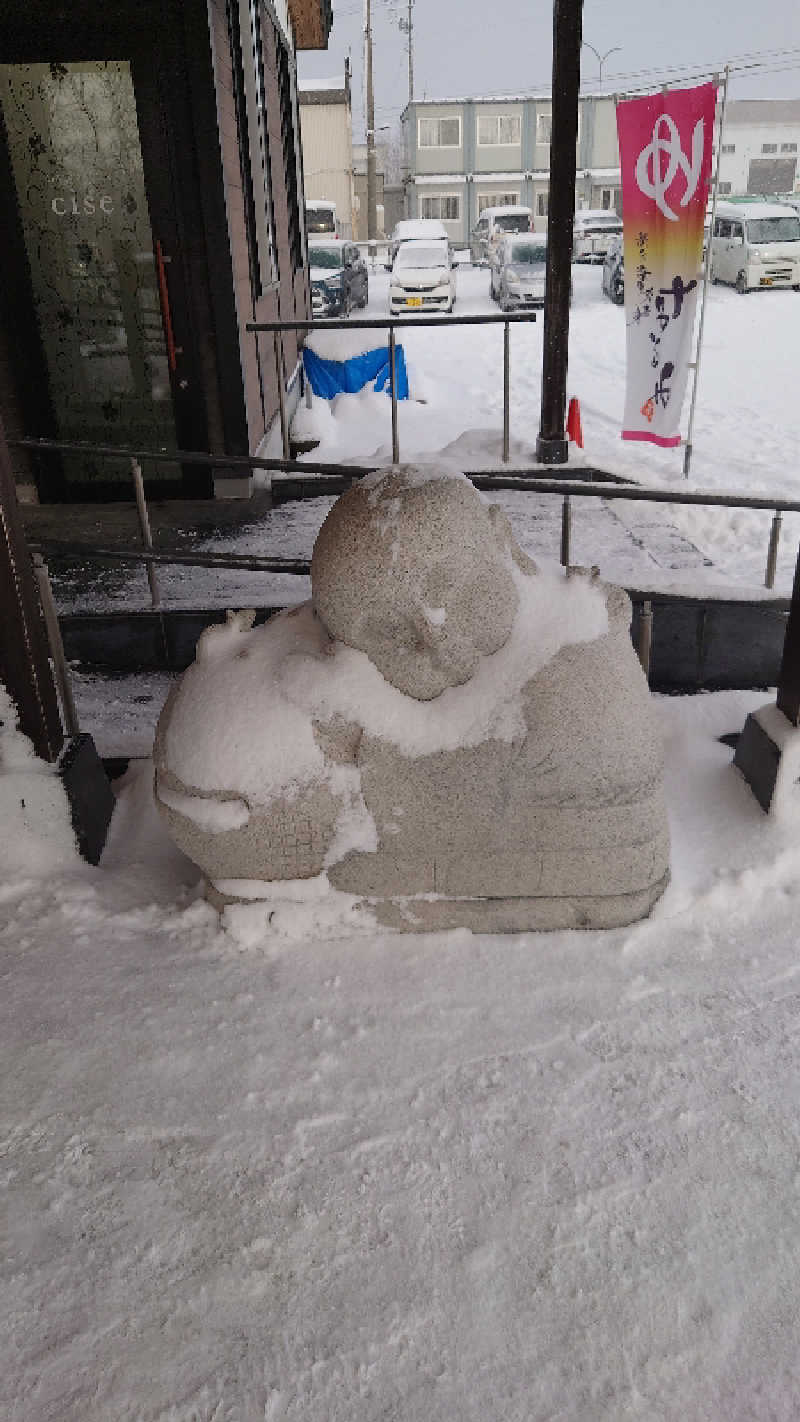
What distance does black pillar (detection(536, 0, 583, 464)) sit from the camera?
5.51 metres

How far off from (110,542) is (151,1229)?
13.0ft

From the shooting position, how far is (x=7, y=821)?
9.30 ft

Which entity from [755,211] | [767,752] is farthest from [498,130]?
[767,752]

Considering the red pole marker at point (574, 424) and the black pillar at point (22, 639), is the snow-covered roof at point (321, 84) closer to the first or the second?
the red pole marker at point (574, 424)

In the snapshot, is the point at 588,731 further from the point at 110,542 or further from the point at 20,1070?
the point at 110,542

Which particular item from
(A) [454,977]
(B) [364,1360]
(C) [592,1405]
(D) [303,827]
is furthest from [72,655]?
(C) [592,1405]

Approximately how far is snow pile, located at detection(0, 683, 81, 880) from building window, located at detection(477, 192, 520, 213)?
132 ft

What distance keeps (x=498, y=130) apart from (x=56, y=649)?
134 ft

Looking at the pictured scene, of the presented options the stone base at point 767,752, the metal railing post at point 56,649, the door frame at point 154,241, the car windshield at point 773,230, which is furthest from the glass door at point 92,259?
the car windshield at point 773,230

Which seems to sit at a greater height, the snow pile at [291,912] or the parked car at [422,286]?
the parked car at [422,286]

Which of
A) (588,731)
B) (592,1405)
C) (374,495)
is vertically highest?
(374,495)

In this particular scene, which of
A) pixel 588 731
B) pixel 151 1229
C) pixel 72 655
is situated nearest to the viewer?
pixel 151 1229

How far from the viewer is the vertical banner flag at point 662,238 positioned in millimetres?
6461

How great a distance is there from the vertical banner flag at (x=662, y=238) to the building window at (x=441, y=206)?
115 ft
